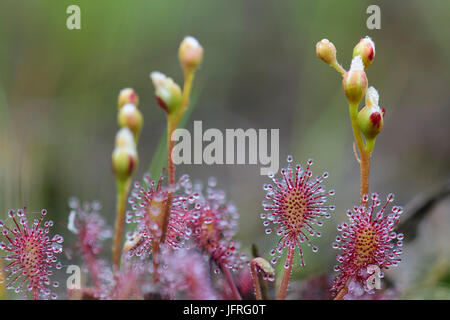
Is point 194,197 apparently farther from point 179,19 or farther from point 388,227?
point 179,19

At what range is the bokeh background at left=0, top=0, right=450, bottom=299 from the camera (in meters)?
1.99

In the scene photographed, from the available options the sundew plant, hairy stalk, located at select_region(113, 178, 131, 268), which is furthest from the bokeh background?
hairy stalk, located at select_region(113, 178, 131, 268)

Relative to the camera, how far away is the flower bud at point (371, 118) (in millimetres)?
718

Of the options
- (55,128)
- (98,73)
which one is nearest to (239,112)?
(98,73)

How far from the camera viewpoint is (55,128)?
2059mm

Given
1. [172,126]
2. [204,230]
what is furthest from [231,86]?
[172,126]

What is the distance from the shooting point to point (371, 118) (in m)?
0.72

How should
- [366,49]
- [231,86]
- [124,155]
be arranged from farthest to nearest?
[231,86] < [366,49] < [124,155]

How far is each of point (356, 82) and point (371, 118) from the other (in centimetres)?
5

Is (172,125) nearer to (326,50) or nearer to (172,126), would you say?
(172,126)

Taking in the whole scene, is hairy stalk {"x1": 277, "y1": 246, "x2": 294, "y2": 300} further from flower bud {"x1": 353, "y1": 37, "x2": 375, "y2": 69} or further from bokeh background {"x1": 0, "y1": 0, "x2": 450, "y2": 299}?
bokeh background {"x1": 0, "y1": 0, "x2": 450, "y2": 299}

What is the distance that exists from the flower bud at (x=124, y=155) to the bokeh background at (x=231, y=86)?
3.73 ft

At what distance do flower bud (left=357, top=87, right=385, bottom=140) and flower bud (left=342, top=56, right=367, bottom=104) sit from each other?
0.6 inches

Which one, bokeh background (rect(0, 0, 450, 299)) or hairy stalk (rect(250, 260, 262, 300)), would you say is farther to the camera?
bokeh background (rect(0, 0, 450, 299))
